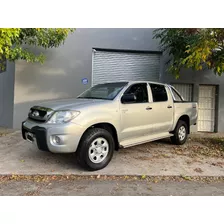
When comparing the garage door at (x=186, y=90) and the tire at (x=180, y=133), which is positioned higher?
the garage door at (x=186, y=90)

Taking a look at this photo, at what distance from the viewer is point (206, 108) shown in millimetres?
9422

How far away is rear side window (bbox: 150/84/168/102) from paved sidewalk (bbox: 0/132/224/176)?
1.54m

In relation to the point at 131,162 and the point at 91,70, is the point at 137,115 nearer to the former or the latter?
the point at 131,162

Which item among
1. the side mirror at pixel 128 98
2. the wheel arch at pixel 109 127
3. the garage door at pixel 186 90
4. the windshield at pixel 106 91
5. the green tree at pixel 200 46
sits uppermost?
the green tree at pixel 200 46

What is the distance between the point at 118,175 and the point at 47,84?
606 centimetres

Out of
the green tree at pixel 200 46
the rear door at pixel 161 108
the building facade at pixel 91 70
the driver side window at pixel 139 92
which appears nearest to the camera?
the driver side window at pixel 139 92

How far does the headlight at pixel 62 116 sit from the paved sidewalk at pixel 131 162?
1.14 m

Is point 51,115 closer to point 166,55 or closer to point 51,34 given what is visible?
point 51,34

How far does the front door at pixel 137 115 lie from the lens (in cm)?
450

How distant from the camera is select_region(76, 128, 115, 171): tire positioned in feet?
12.7

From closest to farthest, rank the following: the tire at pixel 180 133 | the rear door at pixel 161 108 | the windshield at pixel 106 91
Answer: the windshield at pixel 106 91
the rear door at pixel 161 108
the tire at pixel 180 133

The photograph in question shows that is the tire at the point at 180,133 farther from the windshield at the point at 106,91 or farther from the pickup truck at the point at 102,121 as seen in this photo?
the windshield at the point at 106,91

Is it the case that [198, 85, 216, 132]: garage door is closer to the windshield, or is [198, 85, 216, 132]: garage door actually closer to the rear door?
the rear door

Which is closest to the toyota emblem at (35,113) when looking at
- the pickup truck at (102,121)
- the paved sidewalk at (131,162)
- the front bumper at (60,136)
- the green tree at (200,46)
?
the pickup truck at (102,121)
